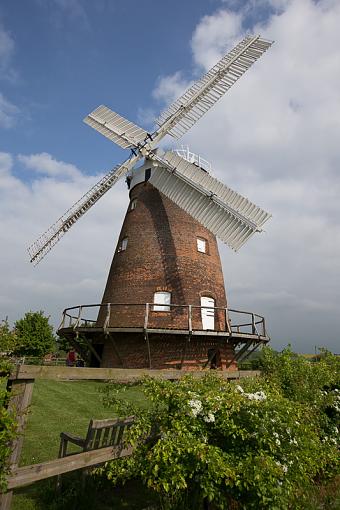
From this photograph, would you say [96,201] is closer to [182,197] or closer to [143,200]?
[143,200]

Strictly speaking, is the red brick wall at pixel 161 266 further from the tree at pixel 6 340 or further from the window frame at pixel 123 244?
the tree at pixel 6 340

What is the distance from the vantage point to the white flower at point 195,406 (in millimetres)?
3677

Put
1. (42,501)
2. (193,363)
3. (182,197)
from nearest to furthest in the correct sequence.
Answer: (42,501) < (193,363) < (182,197)

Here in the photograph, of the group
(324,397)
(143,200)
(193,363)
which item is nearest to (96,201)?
(143,200)

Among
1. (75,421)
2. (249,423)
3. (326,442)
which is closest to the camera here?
(249,423)

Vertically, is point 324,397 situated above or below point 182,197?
below

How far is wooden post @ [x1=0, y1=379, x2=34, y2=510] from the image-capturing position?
11.2 feet

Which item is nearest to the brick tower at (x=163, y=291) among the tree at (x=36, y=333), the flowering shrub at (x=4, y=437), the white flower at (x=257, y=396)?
the white flower at (x=257, y=396)

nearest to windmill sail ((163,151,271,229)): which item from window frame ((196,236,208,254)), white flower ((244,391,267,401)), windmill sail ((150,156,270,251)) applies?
windmill sail ((150,156,270,251))

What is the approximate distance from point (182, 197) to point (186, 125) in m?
4.48

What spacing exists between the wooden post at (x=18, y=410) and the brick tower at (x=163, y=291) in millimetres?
7132

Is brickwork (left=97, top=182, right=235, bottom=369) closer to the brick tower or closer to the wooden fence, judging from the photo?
the brick tower

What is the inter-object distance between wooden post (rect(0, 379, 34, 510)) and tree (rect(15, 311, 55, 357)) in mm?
28947

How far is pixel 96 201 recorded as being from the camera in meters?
16.3
